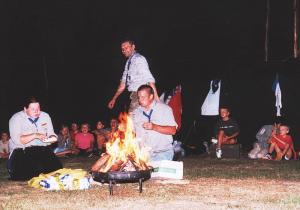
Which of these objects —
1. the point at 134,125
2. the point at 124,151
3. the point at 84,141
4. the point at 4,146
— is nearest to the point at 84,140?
the point at 84,141

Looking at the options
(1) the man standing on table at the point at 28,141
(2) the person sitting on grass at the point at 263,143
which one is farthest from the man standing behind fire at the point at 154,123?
(2) the person sitting on grass at the point at 263,143

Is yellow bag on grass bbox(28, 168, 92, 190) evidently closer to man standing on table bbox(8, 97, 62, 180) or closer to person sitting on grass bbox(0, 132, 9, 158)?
man standing on table bbox(8, 97, 62, 180)

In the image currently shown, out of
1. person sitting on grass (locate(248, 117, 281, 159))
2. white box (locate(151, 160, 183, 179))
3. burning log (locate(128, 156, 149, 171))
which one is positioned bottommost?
person sitting on grass (locate(248, 117, 281, 159))

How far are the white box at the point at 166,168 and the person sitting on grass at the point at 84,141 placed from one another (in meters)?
7.44

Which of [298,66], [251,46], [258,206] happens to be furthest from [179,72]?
[258,206]

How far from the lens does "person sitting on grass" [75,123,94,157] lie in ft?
48.7

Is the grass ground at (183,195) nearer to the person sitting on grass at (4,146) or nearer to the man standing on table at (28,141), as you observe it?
the man standing on table at (28,141)

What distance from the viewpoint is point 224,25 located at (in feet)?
53.0

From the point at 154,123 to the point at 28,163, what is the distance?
94.1 inches

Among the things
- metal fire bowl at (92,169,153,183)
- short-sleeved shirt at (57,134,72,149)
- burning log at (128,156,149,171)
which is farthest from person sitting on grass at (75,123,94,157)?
metal fire bowl at (92,169,153,183)

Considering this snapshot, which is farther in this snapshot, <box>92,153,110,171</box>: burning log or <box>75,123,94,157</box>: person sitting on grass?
<box>75,123,94,157</box>: person sitting on grass

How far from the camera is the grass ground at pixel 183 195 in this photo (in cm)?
565

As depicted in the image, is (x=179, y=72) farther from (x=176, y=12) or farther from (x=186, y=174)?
(x=186, y=174)

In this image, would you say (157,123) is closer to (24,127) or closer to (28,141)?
(28,141)
